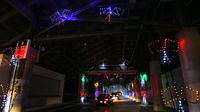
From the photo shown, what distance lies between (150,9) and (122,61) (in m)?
24.0

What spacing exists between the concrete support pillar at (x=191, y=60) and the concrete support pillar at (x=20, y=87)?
9.18m

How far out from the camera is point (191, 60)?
8430 millimetres

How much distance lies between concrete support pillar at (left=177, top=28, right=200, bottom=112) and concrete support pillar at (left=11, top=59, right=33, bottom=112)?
9.18 m

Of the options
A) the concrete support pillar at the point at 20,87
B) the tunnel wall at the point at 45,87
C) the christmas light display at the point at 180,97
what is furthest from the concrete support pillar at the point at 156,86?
the tunnel wall at the point at 45,87

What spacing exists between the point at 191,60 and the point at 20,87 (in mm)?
9527

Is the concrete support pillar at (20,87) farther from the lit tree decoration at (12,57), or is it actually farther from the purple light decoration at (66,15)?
the purple light decoration at (66,15)

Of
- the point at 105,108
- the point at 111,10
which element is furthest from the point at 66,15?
the point at 105,108

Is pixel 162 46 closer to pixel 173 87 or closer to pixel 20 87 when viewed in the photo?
pixel 173 87

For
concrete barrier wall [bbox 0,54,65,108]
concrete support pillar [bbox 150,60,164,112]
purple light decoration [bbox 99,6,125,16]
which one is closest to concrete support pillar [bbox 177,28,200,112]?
purple light decoration [bbox 99,6,125,16]

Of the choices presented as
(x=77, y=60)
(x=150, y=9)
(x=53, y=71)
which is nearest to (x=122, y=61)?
(x=77, y=60)

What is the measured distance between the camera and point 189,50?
8.53m

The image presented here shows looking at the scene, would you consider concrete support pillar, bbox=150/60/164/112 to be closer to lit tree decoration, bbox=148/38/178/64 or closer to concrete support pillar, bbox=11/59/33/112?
lit tree decoration, bbox=148/38/178/64

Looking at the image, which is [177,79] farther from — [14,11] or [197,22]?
[14,11]

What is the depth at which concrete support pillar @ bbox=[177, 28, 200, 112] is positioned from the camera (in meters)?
8.18
